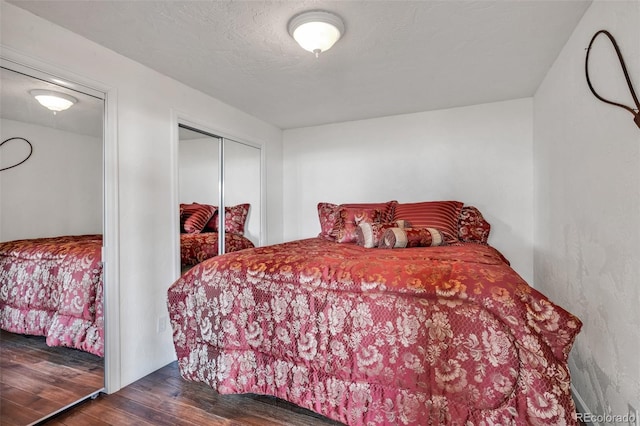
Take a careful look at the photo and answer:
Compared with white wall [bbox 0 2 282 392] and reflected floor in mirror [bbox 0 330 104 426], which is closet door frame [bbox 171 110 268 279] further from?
reflected floor in mirror [bbox 0 330 104 426]

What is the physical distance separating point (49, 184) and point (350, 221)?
217 cm

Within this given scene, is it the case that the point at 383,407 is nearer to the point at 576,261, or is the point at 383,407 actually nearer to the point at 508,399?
the point at 508,399

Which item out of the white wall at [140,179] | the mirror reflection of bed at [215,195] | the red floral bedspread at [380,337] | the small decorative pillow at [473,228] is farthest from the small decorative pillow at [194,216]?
the small decorative pillow at [473,228]

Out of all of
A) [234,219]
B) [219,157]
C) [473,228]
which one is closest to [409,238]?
[473,228]

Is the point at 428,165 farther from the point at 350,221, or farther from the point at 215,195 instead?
the point at 215,195

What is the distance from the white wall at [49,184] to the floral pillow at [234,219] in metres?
1.04

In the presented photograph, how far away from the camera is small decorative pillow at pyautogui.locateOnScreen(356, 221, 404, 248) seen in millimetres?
2371

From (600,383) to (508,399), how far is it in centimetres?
68

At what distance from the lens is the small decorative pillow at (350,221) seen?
2.68 metres

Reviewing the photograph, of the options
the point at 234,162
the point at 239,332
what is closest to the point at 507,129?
the point at 234,162

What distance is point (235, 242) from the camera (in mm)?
3086

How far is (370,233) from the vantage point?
2414 mm

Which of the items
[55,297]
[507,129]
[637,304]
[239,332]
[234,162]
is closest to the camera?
[637,304]

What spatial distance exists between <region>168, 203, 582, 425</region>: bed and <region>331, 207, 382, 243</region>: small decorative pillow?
37.2 inches
